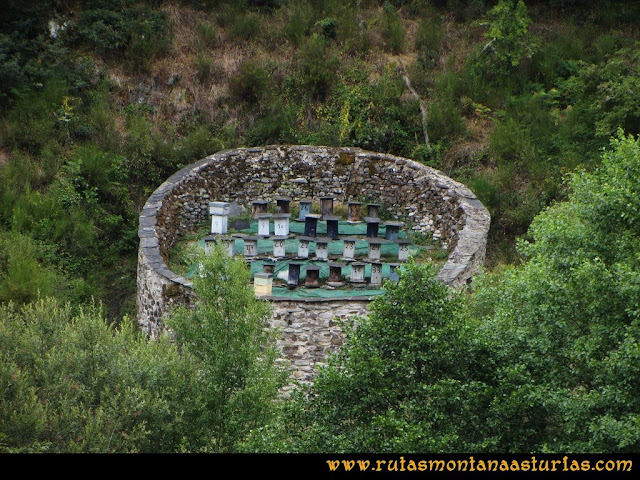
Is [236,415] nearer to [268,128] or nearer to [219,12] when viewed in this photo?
[268,128]

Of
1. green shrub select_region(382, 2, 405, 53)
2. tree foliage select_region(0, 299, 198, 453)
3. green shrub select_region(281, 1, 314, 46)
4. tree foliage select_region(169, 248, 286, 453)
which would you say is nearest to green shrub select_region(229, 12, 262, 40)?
green shrub select_region(281, 1, 314, 46)

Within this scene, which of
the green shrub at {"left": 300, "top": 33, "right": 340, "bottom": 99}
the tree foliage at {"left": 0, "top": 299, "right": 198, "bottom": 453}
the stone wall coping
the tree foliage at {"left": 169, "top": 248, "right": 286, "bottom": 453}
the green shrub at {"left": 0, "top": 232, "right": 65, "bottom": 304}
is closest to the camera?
the tree foliage at {"left": 0, "top": 299, "right": 198, "bottom": 453}

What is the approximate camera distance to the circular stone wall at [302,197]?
1541 centimetres

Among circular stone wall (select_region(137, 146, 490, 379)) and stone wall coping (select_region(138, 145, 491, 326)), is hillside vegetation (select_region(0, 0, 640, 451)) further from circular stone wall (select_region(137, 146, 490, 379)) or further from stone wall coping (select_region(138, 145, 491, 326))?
circular stone wall (select_region(137, 146, 490, 379))

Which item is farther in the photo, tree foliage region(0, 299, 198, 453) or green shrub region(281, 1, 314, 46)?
green shrub region(281, 1, 314, 46)

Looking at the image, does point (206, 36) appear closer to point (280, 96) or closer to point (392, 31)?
point (280, 96)

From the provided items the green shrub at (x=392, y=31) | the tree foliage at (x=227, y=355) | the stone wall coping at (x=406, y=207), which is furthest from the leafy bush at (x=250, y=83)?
the tree foliage at (x=227, y=355)

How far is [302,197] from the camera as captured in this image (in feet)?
71.1

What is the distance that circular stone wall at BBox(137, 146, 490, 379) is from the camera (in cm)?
1541

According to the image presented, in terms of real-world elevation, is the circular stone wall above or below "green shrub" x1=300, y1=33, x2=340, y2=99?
below

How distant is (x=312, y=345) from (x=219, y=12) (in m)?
12.4

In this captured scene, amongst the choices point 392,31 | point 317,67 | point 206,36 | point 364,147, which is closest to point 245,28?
point 206,36

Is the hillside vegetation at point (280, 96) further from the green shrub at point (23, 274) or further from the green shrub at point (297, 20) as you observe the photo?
the green shrub at point (23, 274)

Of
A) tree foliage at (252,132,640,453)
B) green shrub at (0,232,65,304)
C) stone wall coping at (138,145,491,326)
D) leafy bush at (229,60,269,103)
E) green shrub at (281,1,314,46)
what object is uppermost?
tree foliage at (252,132,640,453)
